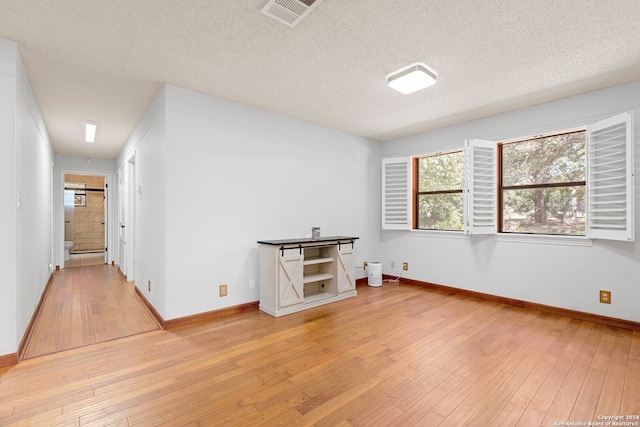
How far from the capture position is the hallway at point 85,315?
2803 mm

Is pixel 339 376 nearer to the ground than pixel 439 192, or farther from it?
nearer to the ground

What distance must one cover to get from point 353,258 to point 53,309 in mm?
3925

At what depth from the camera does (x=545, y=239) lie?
3.69 m

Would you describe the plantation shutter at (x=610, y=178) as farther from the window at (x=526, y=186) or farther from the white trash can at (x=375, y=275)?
the white trash can at (x=375, y=275)

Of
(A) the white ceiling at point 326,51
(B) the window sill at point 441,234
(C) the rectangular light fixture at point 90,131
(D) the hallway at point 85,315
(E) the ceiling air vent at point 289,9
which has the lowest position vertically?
(D) the hallway at point 85,315

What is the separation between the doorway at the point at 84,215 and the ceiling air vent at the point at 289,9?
8.98 metres

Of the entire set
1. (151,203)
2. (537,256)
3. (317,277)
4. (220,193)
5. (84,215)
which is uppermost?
(220,193)

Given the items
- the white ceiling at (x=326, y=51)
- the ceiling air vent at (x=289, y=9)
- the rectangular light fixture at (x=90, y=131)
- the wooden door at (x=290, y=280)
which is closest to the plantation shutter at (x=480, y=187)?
the white ceiling at (x=326, y=51)

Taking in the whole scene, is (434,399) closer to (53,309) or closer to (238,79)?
(238,79)

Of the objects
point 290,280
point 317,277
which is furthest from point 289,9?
point 317,277

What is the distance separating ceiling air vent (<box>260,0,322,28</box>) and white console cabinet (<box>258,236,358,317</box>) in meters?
2.25

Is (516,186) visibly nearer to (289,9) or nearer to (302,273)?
(302,273)

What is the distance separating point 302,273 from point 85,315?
2.58 metres

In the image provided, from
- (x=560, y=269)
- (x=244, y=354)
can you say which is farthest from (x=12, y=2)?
(x=560, y=269)
